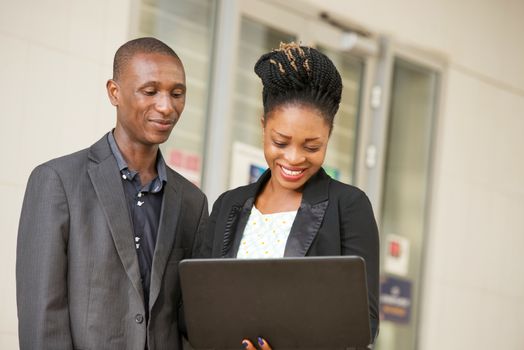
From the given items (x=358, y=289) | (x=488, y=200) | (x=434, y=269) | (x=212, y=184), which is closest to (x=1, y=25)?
(x=212, y=184)

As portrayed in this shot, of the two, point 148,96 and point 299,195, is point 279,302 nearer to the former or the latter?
point 299,195

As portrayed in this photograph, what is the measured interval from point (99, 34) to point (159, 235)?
2.37m

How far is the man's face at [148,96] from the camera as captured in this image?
125 inches

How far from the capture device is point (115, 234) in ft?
10.2

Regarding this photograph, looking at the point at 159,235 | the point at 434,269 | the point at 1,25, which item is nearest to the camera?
the point at 159,235

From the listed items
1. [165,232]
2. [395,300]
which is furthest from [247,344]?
[395,300]

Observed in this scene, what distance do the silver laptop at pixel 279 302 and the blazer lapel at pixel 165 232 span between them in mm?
368

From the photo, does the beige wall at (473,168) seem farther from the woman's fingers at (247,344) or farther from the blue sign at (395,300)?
the woman's fingers at (247,344)

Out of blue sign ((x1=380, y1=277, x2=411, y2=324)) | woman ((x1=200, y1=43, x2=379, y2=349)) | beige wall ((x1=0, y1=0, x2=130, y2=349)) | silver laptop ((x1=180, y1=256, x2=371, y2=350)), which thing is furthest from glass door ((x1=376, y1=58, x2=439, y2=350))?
silver laptop ((x1=180, y1=256, x2=371, y2=350))

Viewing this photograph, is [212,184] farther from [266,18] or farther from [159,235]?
[159,235]

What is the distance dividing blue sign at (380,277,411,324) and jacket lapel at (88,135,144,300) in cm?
458

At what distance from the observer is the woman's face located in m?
2.87

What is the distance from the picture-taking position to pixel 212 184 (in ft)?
20.2

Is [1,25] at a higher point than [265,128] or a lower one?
higher
